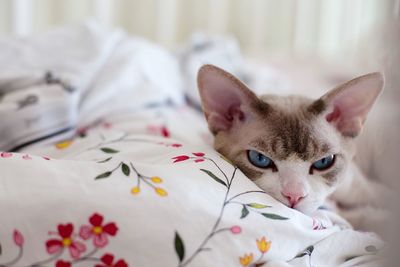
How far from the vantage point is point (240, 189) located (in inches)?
29.5

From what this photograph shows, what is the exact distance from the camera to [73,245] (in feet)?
2.11

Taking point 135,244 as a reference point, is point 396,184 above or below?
above

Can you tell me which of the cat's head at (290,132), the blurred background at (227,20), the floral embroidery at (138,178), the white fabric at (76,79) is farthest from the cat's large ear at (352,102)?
the blurred background at (227,20)

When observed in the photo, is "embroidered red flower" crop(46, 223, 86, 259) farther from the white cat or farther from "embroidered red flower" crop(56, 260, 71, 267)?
the white cat

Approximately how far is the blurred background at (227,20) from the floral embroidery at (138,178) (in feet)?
4.97

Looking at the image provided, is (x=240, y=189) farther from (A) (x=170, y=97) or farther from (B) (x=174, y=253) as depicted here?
(A) (x=170, y=97)

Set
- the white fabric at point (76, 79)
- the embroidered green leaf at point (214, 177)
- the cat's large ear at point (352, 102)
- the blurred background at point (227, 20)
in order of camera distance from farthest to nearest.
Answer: the blurred background at point (227, 20)
the white fabric at point (76, 79)
the cat's large ear at point (352, 102)
the embroidered green leaf at point (214, 177)

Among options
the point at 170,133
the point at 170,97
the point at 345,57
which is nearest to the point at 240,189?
the point at 170,133

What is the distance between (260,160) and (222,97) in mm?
153

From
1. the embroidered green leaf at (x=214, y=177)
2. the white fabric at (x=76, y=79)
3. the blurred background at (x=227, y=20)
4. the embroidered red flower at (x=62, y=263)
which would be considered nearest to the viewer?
the embroidered red flower at (x=62, y=263)

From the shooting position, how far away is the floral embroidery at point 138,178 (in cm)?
69

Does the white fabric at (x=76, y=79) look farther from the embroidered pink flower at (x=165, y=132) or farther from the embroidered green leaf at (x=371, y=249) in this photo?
the embroidered green leaf at (x=371, y=249)

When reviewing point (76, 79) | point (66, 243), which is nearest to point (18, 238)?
point (66, 243)

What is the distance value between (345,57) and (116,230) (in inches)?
60.0
